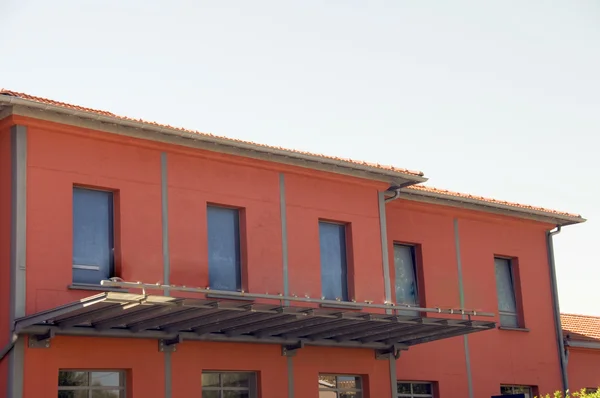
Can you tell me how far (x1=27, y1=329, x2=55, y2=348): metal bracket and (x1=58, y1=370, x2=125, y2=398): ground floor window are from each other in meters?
0.59

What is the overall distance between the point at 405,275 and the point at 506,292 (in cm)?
330

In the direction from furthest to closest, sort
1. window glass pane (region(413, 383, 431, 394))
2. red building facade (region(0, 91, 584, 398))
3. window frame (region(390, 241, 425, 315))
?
1. window frame (region(390, 241, 425, 315))
2. window glass pane (region(413, 383, 431, 394))
3. red building facade (region(0, 91, 584, 398))

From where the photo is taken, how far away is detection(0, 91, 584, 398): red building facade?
1560cm

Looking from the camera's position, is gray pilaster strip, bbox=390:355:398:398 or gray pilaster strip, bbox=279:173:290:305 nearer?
gray pilaster strip, bbox=279:173:290:305

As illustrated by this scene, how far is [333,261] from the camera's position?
19969 millimetres

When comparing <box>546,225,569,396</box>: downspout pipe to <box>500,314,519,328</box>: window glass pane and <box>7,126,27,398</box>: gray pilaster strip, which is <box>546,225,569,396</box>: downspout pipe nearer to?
<box>500,314,519,328</box>: window glass pane

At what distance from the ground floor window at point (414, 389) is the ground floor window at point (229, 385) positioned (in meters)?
4.26

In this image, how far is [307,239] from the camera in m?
19.4

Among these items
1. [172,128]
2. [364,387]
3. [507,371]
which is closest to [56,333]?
[172,128]

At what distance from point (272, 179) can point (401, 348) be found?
4.38 metres

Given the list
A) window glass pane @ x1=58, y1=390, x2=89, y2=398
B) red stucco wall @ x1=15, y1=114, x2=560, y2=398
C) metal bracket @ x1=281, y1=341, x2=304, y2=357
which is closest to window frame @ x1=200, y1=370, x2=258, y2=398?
red stucco wall @ x1=15, y1=114, x2=560, y2=398

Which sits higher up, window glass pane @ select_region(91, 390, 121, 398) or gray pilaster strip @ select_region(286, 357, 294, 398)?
gray pilaster strip @ select_region(286, 357, 294, 398)

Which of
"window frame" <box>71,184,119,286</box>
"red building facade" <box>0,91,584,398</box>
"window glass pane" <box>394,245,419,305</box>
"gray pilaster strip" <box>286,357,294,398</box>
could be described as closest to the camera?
"red building facade" <box>0,91,584,398</box>

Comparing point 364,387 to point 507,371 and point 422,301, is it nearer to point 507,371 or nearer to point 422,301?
point 422,301
